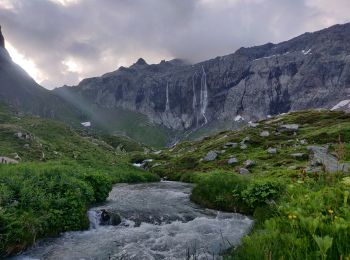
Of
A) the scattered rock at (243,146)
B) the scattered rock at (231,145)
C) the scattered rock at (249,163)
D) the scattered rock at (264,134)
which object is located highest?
the scattered rock at (264,134)

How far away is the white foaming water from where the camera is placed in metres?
15.0

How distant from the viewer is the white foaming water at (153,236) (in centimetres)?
1498

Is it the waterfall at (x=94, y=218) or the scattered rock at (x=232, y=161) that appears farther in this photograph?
the scattered rock at (x=232, y=161)

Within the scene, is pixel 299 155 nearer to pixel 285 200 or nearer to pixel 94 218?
pixel 94 218

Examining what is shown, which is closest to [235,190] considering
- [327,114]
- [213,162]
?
[213,162]

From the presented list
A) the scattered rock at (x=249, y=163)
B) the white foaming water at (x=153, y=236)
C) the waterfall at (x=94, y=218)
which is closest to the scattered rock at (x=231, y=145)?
the scattered rock at (x=249, y=163)

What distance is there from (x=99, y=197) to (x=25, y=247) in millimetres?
14128

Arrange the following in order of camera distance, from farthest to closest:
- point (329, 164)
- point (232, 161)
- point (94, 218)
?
point (232, 161) < point (94, 218) < point (329, 164)

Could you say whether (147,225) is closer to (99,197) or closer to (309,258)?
(99,197)

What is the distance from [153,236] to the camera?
18312 mm

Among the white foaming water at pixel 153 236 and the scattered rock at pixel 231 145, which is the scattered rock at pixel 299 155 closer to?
the scattered rock at pixel 231 145

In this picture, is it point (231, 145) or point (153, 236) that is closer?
point (153, 236)

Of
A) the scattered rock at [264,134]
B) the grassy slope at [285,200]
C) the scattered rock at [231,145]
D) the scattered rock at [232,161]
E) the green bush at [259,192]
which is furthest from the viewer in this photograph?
the scattered rock at [264,134]

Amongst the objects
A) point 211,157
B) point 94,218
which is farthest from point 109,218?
point 211,157
